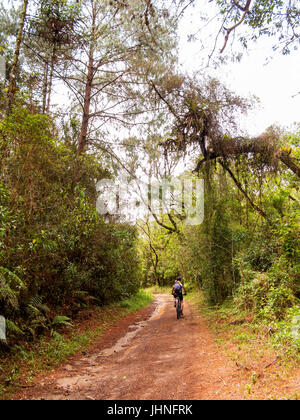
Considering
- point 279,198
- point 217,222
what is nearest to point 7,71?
point 217,222

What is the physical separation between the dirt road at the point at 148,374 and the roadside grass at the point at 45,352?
279 mm

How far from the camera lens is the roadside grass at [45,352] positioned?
4.87 m

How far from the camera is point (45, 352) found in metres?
6.32

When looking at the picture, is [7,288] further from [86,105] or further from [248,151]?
[248,151]

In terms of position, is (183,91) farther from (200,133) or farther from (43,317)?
(43,317)

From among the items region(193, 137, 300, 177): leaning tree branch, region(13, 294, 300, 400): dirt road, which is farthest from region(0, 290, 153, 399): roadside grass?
region(193, 137, 300, 177): leaning tree branch

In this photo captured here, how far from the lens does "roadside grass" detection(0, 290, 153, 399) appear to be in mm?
4867

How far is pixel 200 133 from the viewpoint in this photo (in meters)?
11.2

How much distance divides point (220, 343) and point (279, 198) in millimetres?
6609

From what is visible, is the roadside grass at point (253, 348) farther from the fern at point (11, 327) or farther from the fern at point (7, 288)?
the fern at point (11, 327)

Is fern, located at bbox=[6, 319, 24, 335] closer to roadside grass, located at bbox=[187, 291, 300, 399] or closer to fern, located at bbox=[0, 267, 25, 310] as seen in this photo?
fern, located at bbox=[0, 267, 25, 310]

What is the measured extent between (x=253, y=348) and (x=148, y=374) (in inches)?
85.3

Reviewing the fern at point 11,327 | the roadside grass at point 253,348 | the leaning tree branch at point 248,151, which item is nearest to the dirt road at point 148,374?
the roadside grass at point 253,348

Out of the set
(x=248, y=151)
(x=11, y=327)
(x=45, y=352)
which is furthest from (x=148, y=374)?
(x=248, y=151)
